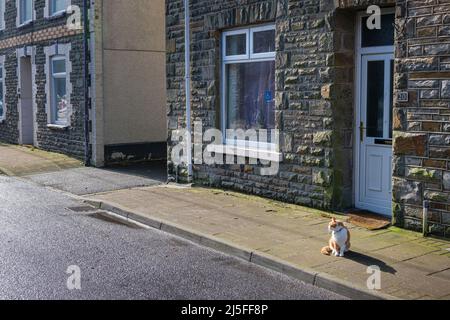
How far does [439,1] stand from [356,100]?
2046 mm

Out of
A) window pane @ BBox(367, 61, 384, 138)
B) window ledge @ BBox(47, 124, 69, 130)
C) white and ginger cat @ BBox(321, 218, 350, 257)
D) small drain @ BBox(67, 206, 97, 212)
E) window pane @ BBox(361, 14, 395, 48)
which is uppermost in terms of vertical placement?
window pane @ BBox(361, 14, 395, 48)

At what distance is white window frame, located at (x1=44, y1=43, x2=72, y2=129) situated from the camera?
16.5 metres

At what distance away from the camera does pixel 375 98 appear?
887cm

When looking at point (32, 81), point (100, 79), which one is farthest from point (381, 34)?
point (32, 81)

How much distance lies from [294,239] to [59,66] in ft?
39.8

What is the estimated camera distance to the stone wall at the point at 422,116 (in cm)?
750

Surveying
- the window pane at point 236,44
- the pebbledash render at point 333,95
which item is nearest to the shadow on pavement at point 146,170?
the pebbledash render at point 333,95

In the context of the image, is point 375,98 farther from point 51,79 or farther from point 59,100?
point 51,79

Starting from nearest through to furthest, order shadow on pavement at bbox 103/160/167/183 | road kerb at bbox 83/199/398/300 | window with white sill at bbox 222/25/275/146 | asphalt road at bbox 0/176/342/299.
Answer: road kerb at bbox 83/199/398/300
asphalt road at bbox 0/176/342/299
window with white sill at bbox 222/25/275/146
shadow on pavement at bbox 103/160/167/183

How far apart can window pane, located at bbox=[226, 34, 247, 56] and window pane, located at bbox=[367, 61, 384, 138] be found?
8.86 feet

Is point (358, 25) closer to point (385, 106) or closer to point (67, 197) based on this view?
point (385, 106)

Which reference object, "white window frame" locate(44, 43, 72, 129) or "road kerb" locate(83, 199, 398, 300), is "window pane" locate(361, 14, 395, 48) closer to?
"road kerb" locate(83, 199, 398, 300)

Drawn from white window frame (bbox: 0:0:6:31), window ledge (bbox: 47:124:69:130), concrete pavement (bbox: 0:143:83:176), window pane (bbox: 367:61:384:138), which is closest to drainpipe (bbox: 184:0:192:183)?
window pane (bbox: 367:61:384:138)
